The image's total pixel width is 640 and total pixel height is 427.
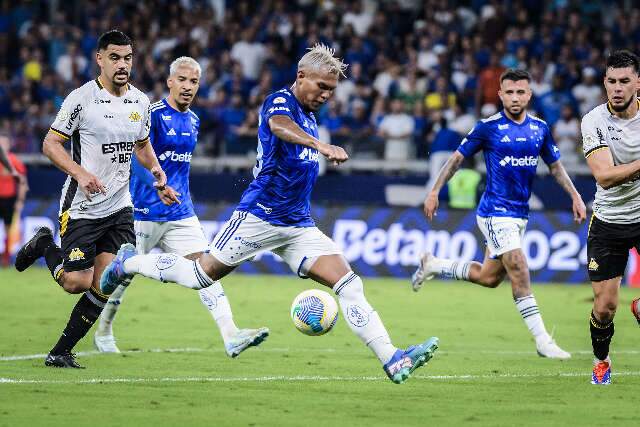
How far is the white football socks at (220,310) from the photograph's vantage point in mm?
10734

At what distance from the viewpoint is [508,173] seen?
1262 centimetres

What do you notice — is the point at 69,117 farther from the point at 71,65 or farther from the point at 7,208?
the point at 71,65

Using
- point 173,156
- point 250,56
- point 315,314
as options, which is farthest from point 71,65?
point 315,314

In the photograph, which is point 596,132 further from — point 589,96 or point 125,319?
point 589,96

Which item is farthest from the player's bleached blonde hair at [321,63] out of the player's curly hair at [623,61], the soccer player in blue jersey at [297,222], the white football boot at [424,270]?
the white football boot at [424,270]

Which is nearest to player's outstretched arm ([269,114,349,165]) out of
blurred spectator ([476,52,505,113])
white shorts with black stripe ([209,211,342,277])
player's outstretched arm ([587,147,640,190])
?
white shorts with black stripe ([209,211,342,277])

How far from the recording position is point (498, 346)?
12469mm

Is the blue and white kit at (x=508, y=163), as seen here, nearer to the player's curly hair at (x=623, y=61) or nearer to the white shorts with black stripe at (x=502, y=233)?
the white shorts with black stripe at (x=502, y=233)

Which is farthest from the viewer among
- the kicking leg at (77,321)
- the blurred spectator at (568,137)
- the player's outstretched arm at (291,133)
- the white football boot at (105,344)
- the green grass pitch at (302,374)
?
the blurred spectator at (568,137)

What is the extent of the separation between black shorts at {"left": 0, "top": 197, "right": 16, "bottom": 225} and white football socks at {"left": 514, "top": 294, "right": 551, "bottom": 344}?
1095 cm

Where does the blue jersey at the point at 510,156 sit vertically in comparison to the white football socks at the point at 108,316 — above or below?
above

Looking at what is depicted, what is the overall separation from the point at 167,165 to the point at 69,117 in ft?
5.62

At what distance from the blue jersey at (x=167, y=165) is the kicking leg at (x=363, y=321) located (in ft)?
9.19

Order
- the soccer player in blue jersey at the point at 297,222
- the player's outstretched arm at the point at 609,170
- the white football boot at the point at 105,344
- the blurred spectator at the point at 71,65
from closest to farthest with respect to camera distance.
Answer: the soccer player in blue jersey at the point at 297,222
the player's outstretched arm at the point at 609,170
the white football boot at the point at 105,344
the blurred spectator at the point at 71,65
